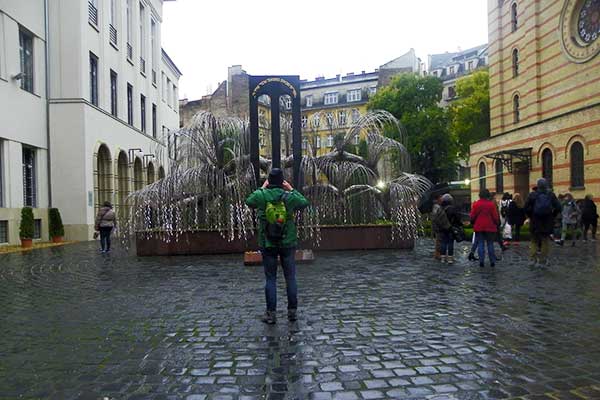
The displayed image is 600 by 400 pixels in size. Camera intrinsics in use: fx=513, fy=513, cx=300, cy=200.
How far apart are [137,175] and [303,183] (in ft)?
68.0

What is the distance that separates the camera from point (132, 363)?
182 inches

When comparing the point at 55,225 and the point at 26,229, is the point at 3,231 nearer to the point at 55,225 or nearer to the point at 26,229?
the point at 26,229

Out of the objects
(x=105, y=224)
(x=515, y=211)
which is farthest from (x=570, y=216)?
(x=105, y=224)

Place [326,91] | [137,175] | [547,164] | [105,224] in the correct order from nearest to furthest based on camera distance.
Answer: [105,224], [547,164], [137,175], [326,91]

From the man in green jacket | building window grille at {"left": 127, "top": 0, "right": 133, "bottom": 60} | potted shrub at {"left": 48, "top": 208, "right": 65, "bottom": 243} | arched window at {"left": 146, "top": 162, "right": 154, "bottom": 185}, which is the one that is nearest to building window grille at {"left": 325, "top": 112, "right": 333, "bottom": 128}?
the man in green jacket

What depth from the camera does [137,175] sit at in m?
32.6

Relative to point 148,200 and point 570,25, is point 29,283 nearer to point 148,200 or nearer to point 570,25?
point 148,200

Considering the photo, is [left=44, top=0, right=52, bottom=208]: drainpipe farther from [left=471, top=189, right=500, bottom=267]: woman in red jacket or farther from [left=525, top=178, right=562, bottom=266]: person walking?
[left=525, top=178, right=562, bottom=266]: person walking

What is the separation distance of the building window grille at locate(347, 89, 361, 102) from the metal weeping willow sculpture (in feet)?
201

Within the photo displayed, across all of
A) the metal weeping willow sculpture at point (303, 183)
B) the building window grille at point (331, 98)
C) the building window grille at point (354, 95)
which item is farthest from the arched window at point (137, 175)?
the building window grille at point (331, 98)

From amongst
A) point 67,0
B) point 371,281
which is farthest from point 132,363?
point 67,0

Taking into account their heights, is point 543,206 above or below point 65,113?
below

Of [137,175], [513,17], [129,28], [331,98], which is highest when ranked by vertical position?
[331,98]

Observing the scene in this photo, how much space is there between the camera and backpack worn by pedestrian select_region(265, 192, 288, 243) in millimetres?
6008
